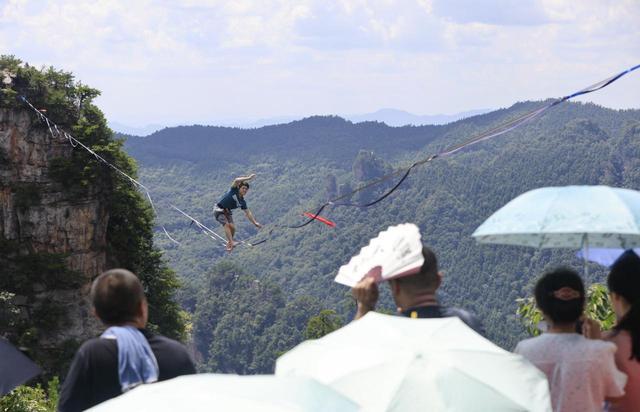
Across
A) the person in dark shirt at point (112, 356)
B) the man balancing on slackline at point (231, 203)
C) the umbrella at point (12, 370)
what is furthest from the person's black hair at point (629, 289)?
the man balancing on slackline at point (231, 203)

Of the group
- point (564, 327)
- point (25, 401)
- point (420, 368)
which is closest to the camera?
point (420, 368)

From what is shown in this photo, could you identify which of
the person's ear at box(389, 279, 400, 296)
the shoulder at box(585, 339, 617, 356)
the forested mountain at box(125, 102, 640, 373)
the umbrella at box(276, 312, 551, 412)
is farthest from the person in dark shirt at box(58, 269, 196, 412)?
the forested mountain at box(125, 102, 640, 373)

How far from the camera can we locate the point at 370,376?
4719 millimetres

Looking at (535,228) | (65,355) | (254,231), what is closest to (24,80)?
(65,355)

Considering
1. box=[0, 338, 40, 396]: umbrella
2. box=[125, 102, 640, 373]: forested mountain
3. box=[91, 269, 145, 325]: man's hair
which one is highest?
box=[91, 269, 145, 325]: man's hair

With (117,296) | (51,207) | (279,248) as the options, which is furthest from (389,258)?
(279,248)

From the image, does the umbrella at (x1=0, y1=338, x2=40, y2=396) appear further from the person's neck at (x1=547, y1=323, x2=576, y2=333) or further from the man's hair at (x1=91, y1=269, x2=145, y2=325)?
the person's neck at (x1=547, y1=323, x2=576, y2=333)

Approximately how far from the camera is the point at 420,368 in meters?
4.64

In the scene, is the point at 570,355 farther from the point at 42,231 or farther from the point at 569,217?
the point at 42,231

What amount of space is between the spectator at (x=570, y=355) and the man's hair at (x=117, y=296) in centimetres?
207

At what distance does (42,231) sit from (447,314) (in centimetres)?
4002

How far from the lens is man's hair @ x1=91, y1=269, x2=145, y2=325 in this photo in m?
4.64

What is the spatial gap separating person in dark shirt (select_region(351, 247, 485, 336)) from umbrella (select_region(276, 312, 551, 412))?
26cm

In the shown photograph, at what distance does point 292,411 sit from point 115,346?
4.54 feet
